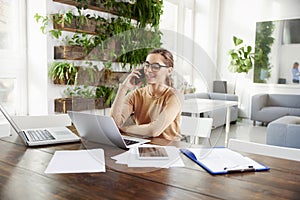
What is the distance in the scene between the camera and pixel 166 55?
48.5 inches

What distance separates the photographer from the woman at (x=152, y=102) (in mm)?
1217

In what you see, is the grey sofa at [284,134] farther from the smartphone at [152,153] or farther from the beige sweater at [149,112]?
the smartphone at [152,153]

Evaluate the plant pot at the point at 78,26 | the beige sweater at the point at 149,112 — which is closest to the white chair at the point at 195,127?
the beige sweater at the point at 149,112

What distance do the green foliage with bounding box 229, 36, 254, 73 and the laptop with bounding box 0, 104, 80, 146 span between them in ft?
16.5

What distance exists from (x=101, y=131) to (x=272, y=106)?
519 centimetres

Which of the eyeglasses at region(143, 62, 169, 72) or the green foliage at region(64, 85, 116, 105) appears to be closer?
the eyeglasses at region(143, 62, 169, 72)

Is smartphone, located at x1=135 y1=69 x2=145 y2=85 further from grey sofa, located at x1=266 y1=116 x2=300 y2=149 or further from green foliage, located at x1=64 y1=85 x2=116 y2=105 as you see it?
grey sofa, located at x1=266 y1=116 x2=300 y2=149

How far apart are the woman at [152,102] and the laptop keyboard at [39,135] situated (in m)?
0.35

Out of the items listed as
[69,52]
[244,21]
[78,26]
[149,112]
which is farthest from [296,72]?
[149,112]

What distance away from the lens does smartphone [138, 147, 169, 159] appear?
1.11m

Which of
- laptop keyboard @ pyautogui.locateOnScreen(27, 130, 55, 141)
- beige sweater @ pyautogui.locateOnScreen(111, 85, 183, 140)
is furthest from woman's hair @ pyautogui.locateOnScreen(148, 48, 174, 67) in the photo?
laptop keyboard @ pyautogui.locateOnScreen(27, 130, 55, 141)

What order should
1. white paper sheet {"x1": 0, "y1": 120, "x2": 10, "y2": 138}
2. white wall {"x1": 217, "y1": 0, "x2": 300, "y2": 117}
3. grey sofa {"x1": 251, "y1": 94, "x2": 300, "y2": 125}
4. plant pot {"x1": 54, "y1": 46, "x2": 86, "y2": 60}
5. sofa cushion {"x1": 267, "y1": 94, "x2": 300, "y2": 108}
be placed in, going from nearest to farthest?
white paper sheet {"x1": 0, "y1": 120, "x2": 10, "y2": 138} → plant pot {"x1": 54, "y1": 46, "x2": 86, "y2": 60} → grey sofa {"x1": 251, "y1": 94, "x2": 300, "y2": 125} → sofa cushion {"x1": 267, "y1": 94, "x2": 300, "y2": 108} → white wall {"x1": 217, "y1": 0, "x2": 300, "y2": 117}

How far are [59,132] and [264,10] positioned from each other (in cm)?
572

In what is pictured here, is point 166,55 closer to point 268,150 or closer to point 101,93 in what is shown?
point 101,93
